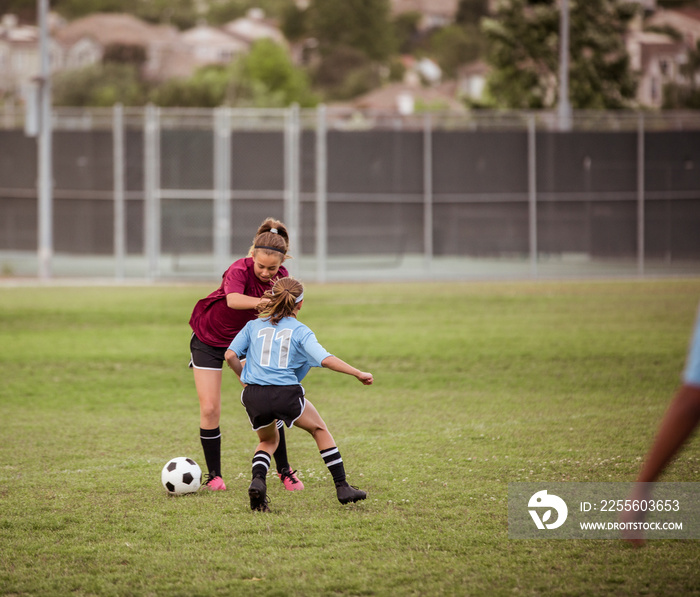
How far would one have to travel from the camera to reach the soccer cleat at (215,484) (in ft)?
17.9

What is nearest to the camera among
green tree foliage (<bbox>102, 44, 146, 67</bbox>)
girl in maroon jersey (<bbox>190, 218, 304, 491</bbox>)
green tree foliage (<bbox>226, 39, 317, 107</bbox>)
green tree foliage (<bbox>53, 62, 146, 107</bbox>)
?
girl in maroon jersey (<bbox>190, 218, 304, 491</bbox>)

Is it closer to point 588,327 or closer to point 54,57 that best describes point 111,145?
point 588,327

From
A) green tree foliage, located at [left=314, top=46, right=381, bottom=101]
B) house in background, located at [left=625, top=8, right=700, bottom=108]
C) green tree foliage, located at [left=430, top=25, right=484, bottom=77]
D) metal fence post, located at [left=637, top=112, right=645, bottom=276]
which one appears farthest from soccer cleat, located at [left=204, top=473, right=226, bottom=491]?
green tree foliage, located at [left=430, top=25, right=484, bottom=77]

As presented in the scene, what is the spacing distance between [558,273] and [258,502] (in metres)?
17.5

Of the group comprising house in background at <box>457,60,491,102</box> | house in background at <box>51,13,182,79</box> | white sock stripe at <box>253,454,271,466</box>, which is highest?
house in background at <box>51,13,182,79</box>

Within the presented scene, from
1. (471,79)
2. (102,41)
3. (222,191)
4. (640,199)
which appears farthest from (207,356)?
(471,79)

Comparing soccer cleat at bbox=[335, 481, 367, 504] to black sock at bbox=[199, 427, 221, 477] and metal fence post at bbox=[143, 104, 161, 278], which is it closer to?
black sock at bbox=[199, 427, 221, 477]

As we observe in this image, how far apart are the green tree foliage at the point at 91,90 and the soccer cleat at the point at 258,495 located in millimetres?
68195

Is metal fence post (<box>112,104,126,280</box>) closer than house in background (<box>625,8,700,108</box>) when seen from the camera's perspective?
Yes

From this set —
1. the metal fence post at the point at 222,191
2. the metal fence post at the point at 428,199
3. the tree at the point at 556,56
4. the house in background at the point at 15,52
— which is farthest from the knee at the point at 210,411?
the house in background at the point at 15,52

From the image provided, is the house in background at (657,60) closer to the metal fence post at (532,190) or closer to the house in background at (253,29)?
the metal fence post at (532,190)

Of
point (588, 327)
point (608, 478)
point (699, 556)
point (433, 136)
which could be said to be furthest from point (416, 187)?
point (699, 556)

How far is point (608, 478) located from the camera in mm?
5520

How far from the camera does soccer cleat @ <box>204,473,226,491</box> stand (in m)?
5.45
